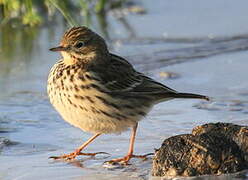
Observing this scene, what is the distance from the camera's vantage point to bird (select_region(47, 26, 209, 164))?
23.7 feet

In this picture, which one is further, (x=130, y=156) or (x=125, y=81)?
(x=125, y=81)

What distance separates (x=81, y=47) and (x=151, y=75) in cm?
284

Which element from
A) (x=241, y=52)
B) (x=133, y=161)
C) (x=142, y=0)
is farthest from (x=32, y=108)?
(x=142, y=0)

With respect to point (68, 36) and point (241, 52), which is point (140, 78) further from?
point (241, 52)

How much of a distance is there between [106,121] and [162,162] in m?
1.14

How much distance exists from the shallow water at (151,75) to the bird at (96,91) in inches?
12.5

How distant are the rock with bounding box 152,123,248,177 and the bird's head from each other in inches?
66.8

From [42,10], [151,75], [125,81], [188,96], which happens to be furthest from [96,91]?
[42,10]

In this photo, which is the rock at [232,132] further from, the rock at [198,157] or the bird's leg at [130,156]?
the bird's leg at [130,156]

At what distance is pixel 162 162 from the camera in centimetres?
638

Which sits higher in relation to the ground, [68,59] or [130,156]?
[68,59]

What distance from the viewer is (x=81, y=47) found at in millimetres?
7734

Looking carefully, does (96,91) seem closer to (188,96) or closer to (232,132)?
(188,96)

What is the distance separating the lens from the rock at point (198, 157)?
20.7 ft
